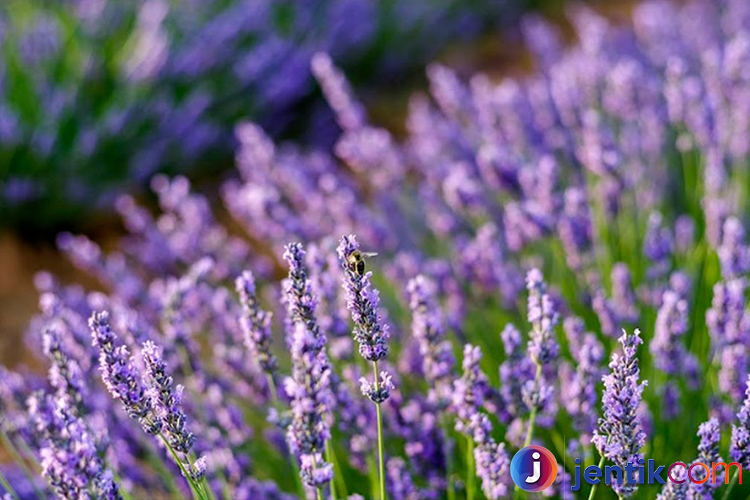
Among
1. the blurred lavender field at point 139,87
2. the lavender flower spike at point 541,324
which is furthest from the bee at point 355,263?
the blurred lavender field at point 139,87

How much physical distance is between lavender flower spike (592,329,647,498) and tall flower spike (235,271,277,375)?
23.0 inches

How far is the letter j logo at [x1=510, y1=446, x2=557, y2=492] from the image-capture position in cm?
173

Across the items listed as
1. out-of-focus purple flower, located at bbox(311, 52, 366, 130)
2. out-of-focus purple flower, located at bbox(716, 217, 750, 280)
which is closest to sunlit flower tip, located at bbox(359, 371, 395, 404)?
out-of-focus purple flower, located at bbox(716, 217, 750, 280)

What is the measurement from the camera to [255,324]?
5.17ft

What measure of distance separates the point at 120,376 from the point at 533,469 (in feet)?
2.67

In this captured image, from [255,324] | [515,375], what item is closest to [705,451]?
[515,375]

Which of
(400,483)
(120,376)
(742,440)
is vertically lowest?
(742,440)

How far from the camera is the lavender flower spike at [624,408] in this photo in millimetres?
1330

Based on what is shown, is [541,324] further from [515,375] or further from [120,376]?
[120,376]

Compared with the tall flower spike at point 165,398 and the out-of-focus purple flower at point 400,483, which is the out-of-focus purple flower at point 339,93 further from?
the tall flower spike at point 165,398

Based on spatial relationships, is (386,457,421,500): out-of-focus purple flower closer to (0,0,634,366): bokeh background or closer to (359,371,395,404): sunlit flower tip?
(359,371,395,404): sunlit flower tip

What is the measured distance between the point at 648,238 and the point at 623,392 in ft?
3.29

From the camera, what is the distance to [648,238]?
7.38 ft

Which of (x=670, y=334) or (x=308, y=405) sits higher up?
(x=670, y=334)
